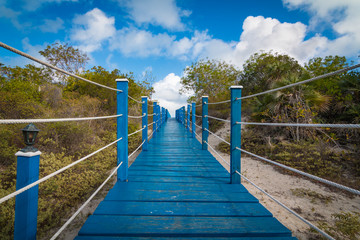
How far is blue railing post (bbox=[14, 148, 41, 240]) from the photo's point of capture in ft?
2.64

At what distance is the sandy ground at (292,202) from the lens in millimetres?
2109

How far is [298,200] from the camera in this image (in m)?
2.78

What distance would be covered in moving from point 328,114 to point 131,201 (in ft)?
20.7

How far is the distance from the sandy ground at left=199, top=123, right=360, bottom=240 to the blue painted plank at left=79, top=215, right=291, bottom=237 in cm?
106

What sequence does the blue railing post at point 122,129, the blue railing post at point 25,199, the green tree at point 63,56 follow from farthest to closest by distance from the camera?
the green tree at point 63,56 < the blue railing post at point 122,129 < the blue railing post at point 25,199

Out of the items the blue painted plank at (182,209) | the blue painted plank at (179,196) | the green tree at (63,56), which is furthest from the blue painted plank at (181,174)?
the green tree at (63,56)


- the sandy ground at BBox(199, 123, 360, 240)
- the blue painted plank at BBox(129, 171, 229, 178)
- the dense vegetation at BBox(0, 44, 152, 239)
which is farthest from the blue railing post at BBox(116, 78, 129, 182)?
the sandy ground at BBox(199, 123, 360, 240)

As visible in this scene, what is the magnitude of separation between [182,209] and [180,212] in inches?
1.8

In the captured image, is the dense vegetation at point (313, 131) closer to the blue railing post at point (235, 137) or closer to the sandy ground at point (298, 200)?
the sandy ground at point (298, 200)

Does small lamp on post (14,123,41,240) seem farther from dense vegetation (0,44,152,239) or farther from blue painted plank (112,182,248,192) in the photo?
dense vegetation (0,44,152,239)

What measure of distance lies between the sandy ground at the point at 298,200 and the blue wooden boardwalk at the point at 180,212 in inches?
36.8


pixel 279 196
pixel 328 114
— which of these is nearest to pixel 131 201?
pixel 279 196

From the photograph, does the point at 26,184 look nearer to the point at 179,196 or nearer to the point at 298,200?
the point at 179,196

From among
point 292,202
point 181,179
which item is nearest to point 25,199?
point 181,179
